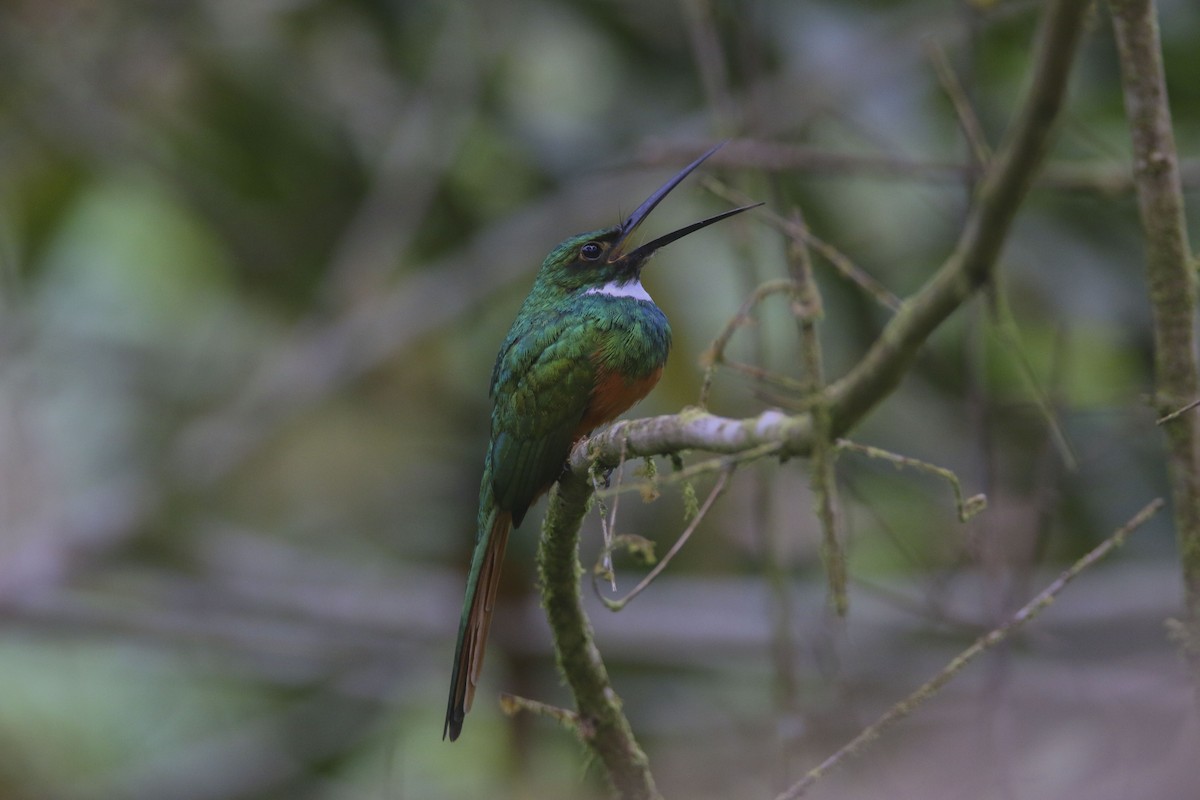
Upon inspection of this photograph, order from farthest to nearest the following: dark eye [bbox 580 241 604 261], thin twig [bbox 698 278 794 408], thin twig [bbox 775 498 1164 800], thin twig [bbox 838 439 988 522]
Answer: dark eye [bbox 580 241 604 261]
thin twig [bbox 698 278 794 408]
thin twig [bbox 775 498 1164 800]
thin twig [bbox 838 439 988 522]

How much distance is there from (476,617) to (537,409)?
0.43 meters

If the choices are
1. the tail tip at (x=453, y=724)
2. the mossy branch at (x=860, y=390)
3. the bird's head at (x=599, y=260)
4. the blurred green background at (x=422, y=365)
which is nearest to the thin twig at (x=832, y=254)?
the mossy branch at (x=860, y=390)

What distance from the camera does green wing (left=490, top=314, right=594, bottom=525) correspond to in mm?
2385

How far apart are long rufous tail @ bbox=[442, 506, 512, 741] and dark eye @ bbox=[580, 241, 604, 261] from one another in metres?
0.76

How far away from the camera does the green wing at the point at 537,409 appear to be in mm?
2385

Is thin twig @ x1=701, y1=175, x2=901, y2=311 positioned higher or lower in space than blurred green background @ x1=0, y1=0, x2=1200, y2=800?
lower

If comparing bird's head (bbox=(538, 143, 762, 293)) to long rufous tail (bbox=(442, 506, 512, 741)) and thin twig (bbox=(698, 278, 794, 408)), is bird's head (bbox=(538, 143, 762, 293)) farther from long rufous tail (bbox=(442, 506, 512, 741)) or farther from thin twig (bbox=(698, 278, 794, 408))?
thin twig (bbox=(698, 278, 794, 408))

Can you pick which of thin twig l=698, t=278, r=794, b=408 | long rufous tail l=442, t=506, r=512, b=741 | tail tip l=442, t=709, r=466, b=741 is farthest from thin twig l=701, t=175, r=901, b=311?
tail tip l=442, t=709, r=466, b=741

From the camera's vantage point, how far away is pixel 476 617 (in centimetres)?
221

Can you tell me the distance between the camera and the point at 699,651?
502cm

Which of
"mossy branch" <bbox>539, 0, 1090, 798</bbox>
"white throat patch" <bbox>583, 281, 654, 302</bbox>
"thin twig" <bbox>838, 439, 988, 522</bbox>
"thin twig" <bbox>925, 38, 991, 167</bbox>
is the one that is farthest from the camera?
"white throat patch" <bbox>583, 281, 654, 302</bbox>

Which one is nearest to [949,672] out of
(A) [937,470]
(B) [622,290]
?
(A) [937,470]

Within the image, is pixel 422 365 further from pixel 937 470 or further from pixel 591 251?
pixel 937 470

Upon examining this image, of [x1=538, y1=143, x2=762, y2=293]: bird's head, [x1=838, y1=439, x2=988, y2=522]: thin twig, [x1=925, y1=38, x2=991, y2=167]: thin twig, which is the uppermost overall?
[x1=538, y1=143, x2=762, y2=293]: bird's head
